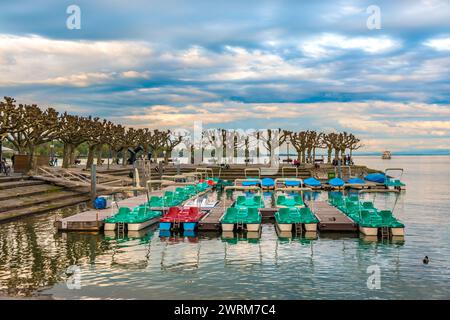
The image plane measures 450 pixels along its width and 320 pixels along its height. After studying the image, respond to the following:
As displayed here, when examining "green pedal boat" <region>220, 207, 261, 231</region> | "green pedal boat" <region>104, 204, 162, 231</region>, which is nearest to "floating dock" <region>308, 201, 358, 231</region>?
"green pedal boat" <region>220, 207, 261, 231</region>

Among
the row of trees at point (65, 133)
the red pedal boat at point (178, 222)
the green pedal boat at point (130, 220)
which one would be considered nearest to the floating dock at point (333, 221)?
the red pedal boat at point (178, 222)

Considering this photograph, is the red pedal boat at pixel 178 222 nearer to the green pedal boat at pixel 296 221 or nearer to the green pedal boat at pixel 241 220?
the green pedal boat at pixel 241 220

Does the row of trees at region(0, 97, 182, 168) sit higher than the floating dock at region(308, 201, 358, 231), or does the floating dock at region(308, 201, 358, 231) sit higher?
the row of trees at region(0, 97, 182, 168)

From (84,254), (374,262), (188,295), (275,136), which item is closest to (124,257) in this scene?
(84,254)

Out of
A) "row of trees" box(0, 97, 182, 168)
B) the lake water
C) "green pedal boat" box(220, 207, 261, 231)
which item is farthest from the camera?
"row of trees" box(0, 97, 182, 168)

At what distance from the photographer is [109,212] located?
3991cm

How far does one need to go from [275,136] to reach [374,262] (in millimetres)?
97164

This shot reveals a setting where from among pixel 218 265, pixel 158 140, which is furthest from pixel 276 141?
pixel 218 265

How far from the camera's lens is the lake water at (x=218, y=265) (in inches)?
788

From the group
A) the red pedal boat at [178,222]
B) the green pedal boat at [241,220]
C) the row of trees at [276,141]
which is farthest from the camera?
the row of trees at [276,141]

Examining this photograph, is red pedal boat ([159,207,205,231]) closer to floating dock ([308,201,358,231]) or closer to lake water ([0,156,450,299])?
lake water ([0,156,450,299])

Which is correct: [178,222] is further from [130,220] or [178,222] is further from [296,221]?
[296,221]

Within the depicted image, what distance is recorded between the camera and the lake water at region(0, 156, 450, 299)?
20.0 meters

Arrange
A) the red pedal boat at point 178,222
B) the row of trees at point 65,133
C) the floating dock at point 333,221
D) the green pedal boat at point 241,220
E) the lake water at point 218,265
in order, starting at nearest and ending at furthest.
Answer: the lake water at point 218,265, the green pedal boat at point 241,220, the floating dock at point 333,221, the red pedal boat at point 178,222, the row of trees at point 65,133
